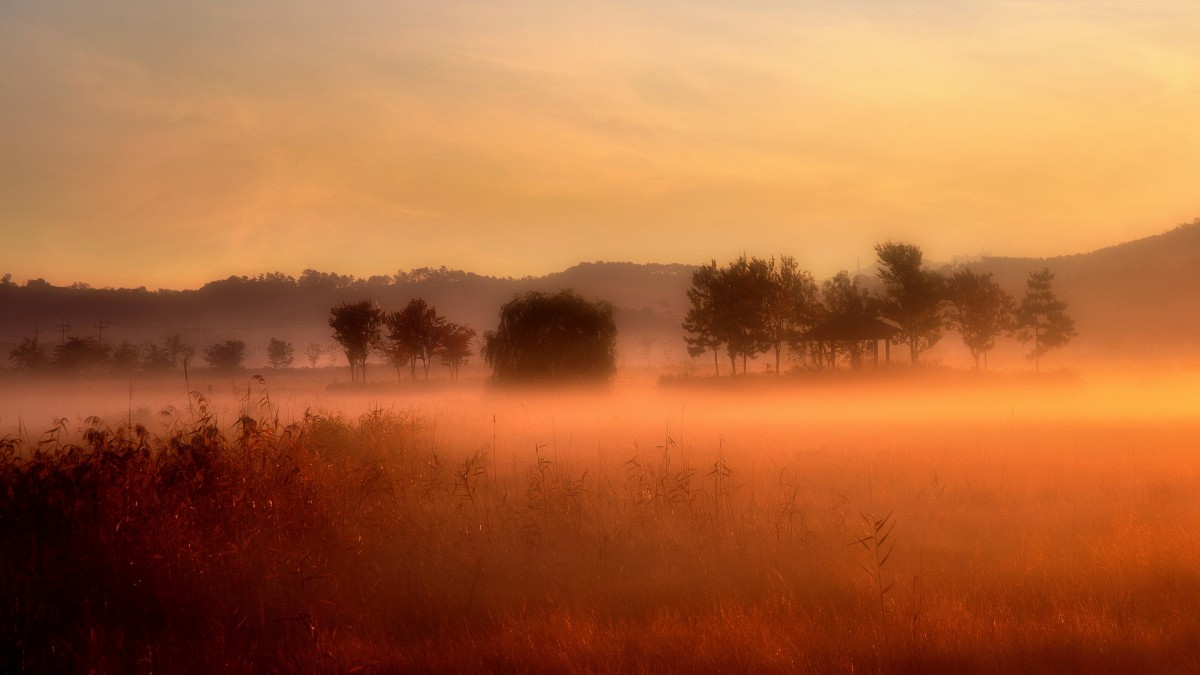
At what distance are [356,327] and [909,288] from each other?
42.3 metres

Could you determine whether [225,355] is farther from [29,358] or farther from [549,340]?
[549,340]

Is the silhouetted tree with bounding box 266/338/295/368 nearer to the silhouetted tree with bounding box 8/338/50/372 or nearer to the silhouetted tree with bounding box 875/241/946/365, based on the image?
the silhouetted tree with bounding box 8/338/50/372

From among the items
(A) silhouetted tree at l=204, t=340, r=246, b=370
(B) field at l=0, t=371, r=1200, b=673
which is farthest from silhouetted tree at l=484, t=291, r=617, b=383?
(A) silhouetted tree at l=204, t=340, r=246, b=370

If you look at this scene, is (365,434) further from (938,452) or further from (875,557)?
(938,452)

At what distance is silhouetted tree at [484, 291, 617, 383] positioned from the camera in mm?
33062

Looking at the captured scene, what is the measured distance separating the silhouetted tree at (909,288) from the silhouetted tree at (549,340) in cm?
3148

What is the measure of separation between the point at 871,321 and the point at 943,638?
4697 cm

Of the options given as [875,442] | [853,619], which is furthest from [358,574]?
[875,442]

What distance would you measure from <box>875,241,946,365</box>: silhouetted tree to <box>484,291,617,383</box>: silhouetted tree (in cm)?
3148

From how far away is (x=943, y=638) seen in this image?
5578mm

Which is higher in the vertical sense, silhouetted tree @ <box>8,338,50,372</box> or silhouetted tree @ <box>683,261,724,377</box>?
silhouetted tree @ <box>683,261,724,377</box>

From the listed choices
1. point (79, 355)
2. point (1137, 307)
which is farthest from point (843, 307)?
point (1137, 307)

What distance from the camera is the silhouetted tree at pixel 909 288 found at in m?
56.6

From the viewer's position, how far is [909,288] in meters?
56.8
